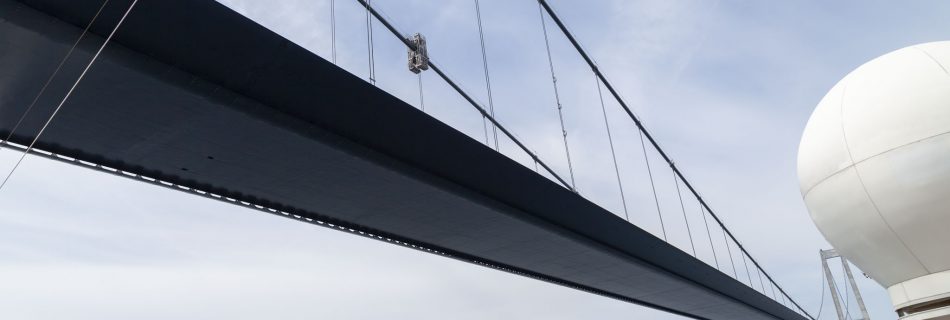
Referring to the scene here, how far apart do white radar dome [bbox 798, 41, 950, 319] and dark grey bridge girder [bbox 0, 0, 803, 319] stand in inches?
187

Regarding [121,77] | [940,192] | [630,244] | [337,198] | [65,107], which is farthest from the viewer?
[630,244]

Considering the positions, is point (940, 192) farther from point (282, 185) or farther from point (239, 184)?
point (239, 184)

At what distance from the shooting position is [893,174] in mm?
9031

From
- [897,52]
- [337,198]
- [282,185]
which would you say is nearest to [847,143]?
[897,52]

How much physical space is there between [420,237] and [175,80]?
25.3ft

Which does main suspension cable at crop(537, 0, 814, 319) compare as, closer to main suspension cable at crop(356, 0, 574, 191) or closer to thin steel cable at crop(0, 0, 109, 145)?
main suspension cable at crop(356, 0, 574, 191)

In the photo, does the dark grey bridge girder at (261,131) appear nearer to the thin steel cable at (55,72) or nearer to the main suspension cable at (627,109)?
the thin steel cable at (55,72)

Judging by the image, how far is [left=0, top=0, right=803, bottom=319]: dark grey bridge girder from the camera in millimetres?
5289

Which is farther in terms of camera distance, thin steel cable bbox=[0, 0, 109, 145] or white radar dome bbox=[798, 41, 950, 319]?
white radar dome bbox=[798, 41, 950, 319]

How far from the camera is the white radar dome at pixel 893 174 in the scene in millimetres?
8828

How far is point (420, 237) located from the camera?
12875mm

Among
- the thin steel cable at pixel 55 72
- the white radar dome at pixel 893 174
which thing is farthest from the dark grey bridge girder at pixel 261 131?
the white radar dome at pixel 893 174

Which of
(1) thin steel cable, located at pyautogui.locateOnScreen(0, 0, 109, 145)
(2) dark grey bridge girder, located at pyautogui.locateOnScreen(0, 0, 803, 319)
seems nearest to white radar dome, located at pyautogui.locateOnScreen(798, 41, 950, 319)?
(2) dark grey bridge girder, located at pyautogui.locateOnScreen(0, 0, 803, 319)

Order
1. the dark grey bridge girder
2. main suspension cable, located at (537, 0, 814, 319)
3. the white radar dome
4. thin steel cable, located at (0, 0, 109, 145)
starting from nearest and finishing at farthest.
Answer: thin steel cable, located at (0, 0, 109, 145) < the dark grey bridge girder < the white radar dome < main suspension cable, located at (537, 0, 814, 319)
